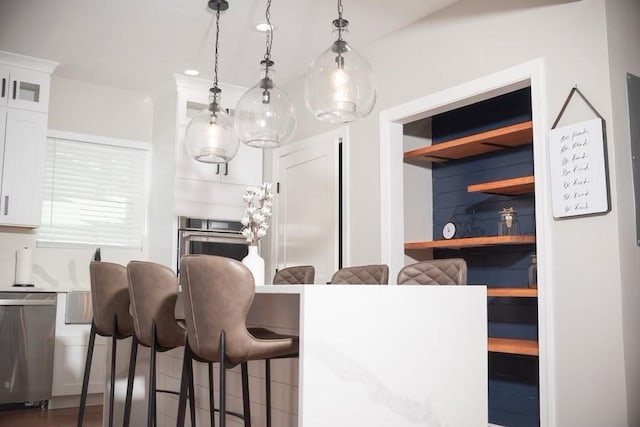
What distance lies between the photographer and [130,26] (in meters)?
4.47

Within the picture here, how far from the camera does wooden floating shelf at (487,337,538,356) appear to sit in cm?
361

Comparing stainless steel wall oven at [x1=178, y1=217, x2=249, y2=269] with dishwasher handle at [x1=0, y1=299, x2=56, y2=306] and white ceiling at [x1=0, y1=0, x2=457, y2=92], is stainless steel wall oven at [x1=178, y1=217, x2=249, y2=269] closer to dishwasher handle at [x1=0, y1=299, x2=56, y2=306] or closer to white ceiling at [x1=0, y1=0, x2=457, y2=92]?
dishwasher handle at [x1=0, y1=299, x2=56, y2=306]

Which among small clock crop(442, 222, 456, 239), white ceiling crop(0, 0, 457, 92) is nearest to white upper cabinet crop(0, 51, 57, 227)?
white ceiling crop(0, 0, 457, 92)

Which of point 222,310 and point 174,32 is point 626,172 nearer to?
point 222,310

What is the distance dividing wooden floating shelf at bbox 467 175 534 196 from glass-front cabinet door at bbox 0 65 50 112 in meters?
3.70

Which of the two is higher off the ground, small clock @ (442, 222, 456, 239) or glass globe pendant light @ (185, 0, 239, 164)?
glass globe pendant light @ (185, 0, 239, 164)

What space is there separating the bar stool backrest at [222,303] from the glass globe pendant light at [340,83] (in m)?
0.99

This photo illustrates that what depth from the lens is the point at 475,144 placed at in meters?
4.17

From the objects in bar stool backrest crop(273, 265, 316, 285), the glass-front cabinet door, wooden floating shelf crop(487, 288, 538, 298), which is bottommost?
wooden floating shelf crop(487, 288, 538, 298)

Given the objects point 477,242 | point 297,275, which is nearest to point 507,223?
point 477,242

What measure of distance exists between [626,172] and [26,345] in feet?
14.2

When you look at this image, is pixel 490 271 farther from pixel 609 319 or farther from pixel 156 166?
pixel 156 166

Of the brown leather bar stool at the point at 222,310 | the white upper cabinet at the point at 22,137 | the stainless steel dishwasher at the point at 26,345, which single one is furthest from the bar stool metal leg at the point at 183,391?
the white upper cabinet at the point at 22,137

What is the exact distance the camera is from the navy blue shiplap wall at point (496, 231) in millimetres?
4184
